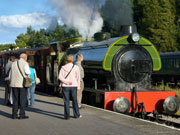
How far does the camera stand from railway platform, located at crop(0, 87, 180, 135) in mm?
6586

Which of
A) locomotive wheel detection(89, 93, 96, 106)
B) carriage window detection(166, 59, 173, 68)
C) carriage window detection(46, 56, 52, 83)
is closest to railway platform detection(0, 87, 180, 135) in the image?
locomotive wheel detection(89, 93, 96, 106)

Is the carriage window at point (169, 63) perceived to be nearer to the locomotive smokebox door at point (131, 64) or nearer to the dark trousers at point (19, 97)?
the locomotive smokebox door at point (131, 64)

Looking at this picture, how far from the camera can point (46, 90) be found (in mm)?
15906

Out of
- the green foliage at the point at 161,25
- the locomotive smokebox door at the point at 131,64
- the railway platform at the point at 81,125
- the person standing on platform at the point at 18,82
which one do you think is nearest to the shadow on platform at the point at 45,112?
the railway platform at the point at 81,125

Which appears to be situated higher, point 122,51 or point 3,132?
point 122,51

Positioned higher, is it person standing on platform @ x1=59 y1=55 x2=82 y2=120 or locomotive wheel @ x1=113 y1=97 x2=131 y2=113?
person standing on platform @ x1=59 y1=55 x2=82 y2=120

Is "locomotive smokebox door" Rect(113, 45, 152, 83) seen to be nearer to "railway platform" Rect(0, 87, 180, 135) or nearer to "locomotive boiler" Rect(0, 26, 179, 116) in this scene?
"locomotive boiler" Rect(0, 26, 179, 116)

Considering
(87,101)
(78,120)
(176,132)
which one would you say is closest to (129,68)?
(87,101)

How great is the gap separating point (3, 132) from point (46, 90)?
9397 millimetres

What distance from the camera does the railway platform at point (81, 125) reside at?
6.59m

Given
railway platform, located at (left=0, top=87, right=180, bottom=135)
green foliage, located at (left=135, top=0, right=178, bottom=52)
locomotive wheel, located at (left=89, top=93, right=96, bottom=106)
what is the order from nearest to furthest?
railway platform, located at (left=0, top=87, right=180, bottom=135) < locomotive wheel, located at (left=89, top=93, right=96, bottom=106) < green foliage, located at (left=135, top=0, right=178, bottom=52)

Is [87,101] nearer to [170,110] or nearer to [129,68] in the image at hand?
[129,68]

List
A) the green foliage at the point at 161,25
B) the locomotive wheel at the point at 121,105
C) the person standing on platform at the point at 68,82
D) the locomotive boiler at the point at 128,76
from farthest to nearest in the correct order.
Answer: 1. the green foliage at the point at 161,25
2. the locomotive boiler at the point at 128,76
3. the locomotive wheel at the point at 121,105
4. the person standing on platform at the point at 68,82

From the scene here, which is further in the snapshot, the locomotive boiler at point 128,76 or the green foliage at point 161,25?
the green foliage at point 161,25
